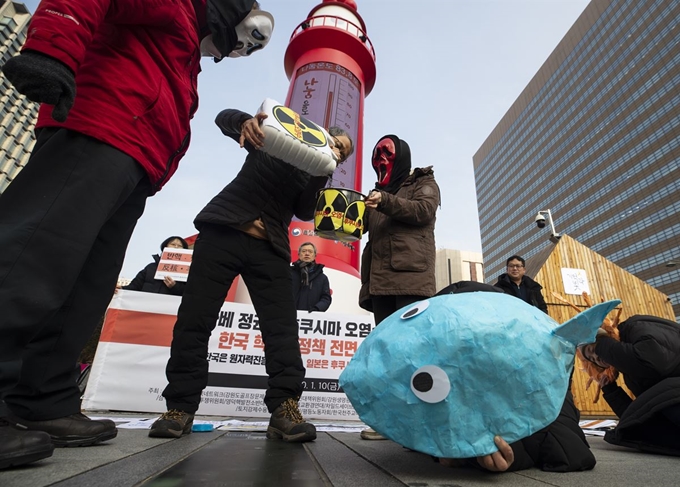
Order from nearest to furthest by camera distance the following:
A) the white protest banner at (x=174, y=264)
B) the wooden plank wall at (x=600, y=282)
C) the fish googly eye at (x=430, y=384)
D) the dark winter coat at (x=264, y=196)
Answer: the fish googly eye at (x=430, y=384) < the dark winter coat at (x=264, y=196) < the white protest banner at (x=174, y=264) < the wooden plank wall at (x=600, y=282)

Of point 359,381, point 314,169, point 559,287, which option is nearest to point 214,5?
point 314,169

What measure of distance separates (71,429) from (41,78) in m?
1.09

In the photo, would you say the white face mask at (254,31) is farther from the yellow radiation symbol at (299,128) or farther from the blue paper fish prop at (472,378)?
the blue paper fish prop at (472,378)

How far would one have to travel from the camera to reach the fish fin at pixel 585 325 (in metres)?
0.98

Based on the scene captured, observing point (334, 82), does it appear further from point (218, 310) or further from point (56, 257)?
point (56, 257)

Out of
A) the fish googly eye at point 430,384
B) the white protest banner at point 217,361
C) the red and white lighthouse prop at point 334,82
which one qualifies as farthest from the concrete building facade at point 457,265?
the fish googly eye at point 430,384

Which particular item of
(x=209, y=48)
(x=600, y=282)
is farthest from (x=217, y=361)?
(x=600, y=282)

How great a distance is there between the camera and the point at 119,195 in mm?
1199

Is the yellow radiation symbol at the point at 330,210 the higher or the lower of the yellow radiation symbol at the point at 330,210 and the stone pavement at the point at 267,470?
the higher

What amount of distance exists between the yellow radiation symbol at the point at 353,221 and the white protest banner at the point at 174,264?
10.9 feet

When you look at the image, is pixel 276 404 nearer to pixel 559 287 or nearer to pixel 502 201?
pixel 559 287

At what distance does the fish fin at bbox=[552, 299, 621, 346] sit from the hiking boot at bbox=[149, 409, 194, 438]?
153 centimetres

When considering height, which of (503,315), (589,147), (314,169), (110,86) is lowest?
(503,315)

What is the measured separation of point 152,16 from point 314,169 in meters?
0.86
